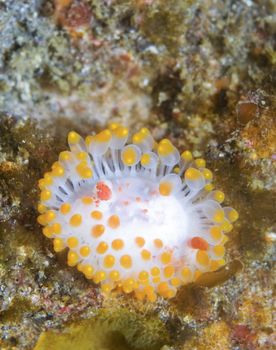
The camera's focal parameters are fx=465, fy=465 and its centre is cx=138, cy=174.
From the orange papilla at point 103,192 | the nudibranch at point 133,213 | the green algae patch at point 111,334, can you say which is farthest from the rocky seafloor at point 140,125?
the orange papilla at point 103,192

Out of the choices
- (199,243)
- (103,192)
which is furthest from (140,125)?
(199,243)

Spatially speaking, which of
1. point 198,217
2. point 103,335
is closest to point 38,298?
point 103,335

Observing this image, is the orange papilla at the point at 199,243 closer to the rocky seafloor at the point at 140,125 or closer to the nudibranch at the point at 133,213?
the nudibranch at the point at 133,213

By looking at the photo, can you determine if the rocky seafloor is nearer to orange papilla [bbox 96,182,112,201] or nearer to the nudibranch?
the nudibranch

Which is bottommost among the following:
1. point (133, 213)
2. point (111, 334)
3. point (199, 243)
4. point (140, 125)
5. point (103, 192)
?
point (111, 334)

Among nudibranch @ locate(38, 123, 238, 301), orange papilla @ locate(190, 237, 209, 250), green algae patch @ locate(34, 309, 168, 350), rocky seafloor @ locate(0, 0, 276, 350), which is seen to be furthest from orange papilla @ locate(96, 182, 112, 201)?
green algae patch @ locate(34, 309, 168, 350)

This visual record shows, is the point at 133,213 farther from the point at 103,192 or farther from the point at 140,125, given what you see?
the point at 140,125

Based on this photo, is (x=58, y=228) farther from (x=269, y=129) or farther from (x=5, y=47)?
(x=269, y=129)
